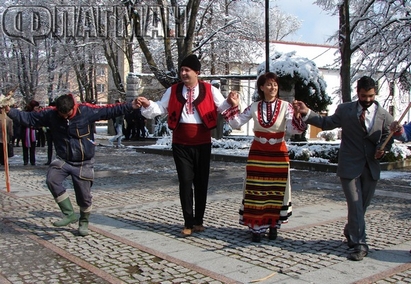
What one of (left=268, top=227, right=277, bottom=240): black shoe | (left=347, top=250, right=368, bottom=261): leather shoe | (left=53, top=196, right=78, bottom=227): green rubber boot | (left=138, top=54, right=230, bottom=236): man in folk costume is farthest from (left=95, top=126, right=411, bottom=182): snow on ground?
(left=53, top=196, right=78, bottom=227): green rubber boot

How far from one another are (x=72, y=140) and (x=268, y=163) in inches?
86.4

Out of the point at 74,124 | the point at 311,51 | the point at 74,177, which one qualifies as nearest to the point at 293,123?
the point at 74,124

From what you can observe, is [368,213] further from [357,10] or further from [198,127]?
[357,10]

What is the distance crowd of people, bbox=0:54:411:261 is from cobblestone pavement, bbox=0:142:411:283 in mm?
273

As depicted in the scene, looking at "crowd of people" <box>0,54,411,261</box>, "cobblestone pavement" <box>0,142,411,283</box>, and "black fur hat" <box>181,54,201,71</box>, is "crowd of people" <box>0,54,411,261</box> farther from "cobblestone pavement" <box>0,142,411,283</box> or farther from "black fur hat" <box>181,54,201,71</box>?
"cobblestone pavement" <box>0,142,411,283</box>

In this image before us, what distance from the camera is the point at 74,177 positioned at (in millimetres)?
5738

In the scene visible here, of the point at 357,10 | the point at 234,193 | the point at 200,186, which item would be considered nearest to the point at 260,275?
the point at 200,186

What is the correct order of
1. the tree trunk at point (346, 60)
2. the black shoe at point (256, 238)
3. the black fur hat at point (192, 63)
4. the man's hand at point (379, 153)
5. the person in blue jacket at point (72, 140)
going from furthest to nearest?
the tree trunk at point (346, 60)
the black fur hat at point (192, 63)
the person in blue jacket at point (72, 140)
the black shoe at point (256, 238)
the man's hand at point (379, 153)

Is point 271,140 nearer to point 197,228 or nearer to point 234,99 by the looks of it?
point 234,99

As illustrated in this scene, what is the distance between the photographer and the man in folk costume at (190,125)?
5.67 metres

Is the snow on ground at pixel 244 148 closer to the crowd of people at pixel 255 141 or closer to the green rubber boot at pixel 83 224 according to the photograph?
the crowd of people at pixel 255 141

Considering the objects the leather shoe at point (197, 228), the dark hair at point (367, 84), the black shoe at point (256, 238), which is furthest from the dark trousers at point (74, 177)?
the dark hair at point (367, 84)

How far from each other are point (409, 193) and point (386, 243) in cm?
413

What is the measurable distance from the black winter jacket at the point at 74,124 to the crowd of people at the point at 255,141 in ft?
0.04
